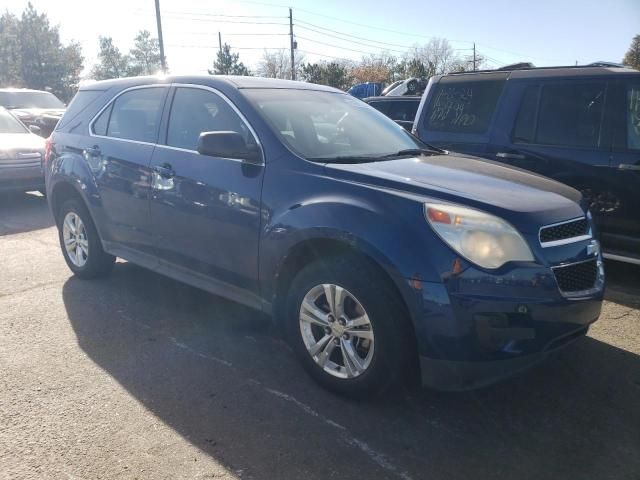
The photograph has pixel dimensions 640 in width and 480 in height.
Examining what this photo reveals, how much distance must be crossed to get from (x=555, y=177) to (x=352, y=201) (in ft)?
10.0

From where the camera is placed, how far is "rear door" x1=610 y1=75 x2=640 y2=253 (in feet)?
16.2

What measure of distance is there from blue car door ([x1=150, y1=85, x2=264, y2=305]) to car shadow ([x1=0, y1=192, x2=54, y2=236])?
4471 millimetres

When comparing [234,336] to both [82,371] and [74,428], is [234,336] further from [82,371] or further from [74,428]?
[74,428]

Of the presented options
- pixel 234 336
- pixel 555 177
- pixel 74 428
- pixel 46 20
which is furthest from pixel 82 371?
pixel 46 20

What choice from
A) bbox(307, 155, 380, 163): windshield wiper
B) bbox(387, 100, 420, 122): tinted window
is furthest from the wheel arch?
bbox(387, 100, 420, 122): tinted window

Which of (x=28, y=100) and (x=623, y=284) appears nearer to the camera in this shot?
(x=623, y=284)

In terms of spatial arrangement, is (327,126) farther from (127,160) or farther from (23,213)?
(23,213)

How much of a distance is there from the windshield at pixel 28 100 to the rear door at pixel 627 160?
606 inches

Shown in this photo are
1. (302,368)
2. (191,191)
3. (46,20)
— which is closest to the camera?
(302,368)

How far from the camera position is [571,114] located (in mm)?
5316

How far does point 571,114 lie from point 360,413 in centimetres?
376

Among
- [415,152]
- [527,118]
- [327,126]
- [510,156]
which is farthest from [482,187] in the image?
[527,118]

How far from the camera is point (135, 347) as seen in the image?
12.9 feet

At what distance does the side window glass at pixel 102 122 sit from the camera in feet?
16.4
